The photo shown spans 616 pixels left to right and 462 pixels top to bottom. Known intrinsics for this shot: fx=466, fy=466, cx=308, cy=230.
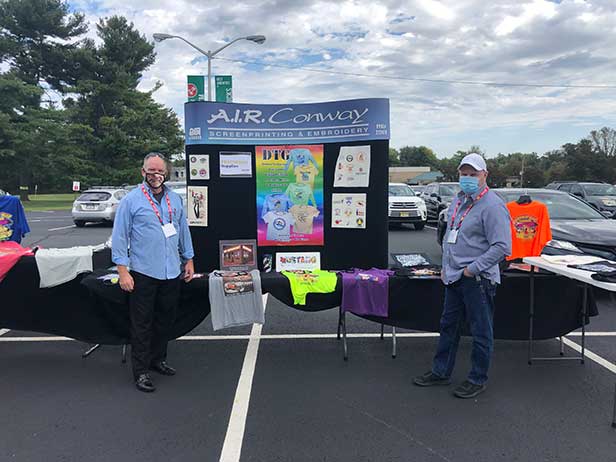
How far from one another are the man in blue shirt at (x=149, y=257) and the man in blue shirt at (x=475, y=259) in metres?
2.32

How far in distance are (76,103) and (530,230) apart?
4086 centimetres

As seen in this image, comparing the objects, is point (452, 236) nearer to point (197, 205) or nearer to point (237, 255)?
point (237, 255)

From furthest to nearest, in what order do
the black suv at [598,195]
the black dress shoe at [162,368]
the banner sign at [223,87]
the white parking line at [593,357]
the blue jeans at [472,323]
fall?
the black suv at [598,195] < the banner sign at [223,87] < the white parking line at [593,357] < the black dress shoe at [162,368] < the blue jeans at [472,323]

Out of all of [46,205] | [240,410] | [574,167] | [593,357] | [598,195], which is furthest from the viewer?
[574,167]

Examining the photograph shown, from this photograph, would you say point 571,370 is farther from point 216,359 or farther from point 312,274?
point 216,359

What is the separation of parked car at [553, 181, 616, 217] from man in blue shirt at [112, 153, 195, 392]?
1602cm

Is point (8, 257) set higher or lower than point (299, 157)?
lower

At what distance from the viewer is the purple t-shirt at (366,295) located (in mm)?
4551

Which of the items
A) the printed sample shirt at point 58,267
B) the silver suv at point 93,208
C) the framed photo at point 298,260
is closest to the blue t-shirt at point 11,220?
the printed sample shirt at point 58,267

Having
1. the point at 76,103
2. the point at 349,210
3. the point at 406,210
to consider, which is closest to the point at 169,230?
the point at 349,210

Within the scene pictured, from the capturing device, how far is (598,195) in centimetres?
1739

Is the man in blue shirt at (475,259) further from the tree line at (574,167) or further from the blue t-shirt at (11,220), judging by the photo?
the tree line at (574,167)

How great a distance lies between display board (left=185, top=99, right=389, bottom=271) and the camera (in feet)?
17.1

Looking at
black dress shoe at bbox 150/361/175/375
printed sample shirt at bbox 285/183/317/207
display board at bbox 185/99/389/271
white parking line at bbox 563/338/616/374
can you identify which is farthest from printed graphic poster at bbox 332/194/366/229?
white parking line at bbox 563/338/616/374
